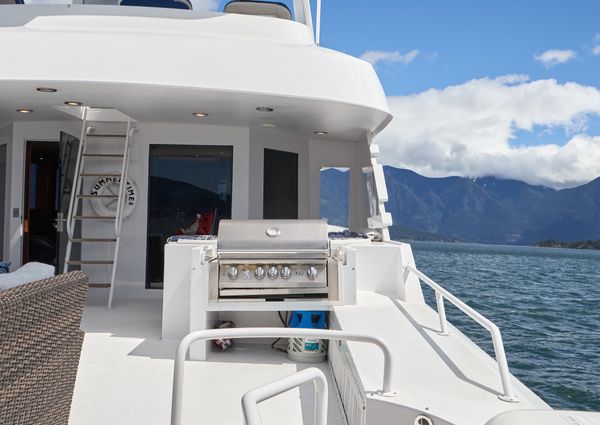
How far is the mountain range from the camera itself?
100500 millimetres

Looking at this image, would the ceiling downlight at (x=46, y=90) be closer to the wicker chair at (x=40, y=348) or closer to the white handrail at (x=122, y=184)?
the white handrail at (x=122, y=184)

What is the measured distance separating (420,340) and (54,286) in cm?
202

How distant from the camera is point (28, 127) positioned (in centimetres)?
625

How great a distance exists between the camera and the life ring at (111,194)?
6.26 metres

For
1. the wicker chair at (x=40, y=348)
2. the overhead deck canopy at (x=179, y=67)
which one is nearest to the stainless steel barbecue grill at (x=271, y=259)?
the overhead deck canopy at (x=179, y=67)

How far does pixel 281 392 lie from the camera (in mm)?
1395

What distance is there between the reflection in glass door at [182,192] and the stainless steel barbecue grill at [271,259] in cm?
264

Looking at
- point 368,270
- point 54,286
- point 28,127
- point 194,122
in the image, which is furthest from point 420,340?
point 28,127

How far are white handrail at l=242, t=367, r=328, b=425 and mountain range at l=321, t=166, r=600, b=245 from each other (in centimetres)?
8215

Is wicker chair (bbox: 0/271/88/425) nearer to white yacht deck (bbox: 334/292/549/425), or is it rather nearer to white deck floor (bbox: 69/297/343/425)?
white deck floor (bbox: 69/297/343/425)

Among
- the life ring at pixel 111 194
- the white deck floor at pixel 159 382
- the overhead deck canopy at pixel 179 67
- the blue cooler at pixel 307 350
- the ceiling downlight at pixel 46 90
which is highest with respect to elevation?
the overhead deck canopy at pixel 179 67

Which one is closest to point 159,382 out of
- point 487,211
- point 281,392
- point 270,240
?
point 270,240

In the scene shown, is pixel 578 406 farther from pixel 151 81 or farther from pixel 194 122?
pixel 151 81

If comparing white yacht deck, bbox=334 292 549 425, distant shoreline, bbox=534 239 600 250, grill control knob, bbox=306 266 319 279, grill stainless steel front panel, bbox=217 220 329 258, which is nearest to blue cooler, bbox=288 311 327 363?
white yacht deck, bbox=334 292 549 425
